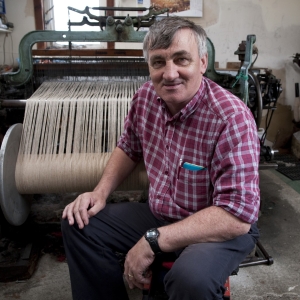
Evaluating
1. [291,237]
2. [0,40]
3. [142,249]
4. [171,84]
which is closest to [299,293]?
[291,237]

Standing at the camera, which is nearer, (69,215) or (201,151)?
(201,151)

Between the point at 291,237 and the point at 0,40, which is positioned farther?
the point at 0,40

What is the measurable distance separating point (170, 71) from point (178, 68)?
0.10 ft

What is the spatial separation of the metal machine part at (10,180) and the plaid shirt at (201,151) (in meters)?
0.57

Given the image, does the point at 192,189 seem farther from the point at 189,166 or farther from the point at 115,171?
the point at 115,171

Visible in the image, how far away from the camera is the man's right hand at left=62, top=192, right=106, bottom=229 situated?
52.1 inches

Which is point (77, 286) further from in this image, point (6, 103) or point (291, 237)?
point (291, 237)

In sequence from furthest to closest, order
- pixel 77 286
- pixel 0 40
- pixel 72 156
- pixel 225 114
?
pixel 0 40, pixel 72 156, pixel 77 286, pixel 225 114

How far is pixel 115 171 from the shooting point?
4.99 ft

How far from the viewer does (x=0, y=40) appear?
3898mm

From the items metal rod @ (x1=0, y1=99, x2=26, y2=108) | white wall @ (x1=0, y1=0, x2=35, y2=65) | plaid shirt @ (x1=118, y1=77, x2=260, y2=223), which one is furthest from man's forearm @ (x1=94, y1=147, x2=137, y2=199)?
white wall @ (x1=0, y1=0, x2=35, y2=65)

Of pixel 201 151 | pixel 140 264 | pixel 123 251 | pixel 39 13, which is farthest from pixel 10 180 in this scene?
pixel 39 13

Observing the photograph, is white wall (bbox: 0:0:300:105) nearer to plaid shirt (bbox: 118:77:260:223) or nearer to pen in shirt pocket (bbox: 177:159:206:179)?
plaid shirt (bbox: 118:77:260:223)

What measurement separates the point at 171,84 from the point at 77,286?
33.2 inches
